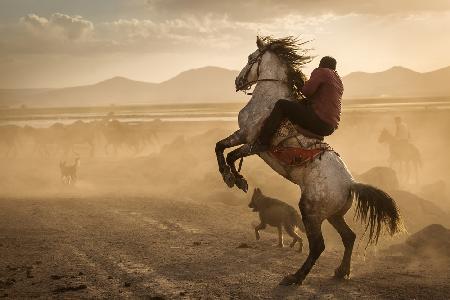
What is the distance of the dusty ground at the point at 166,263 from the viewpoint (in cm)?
683

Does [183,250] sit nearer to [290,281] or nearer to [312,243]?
[290,281]

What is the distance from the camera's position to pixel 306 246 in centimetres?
1112

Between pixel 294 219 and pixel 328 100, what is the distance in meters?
4.19

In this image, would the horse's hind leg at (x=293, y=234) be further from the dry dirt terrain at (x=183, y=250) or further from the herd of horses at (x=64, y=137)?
the herd of horses at (x=64, y=137)

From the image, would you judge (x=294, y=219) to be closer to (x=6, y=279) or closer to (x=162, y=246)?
(x=162, y=246)

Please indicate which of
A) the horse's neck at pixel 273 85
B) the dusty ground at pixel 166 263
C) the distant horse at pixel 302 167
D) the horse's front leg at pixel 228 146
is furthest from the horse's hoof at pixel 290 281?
the horse's neck at pixel 273 85

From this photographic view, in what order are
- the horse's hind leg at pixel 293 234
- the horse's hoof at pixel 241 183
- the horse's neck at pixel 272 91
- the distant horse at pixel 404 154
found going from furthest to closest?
1. the distant horse at pixel 404 154
2. the horse's hind leg at pixel 293 234
3. the horse's hoof at pixel 241 183
4. the horse's neck at pixel 272 91

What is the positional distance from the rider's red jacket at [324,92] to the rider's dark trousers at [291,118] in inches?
4.7

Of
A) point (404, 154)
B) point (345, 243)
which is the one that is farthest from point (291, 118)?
point (404, 154)

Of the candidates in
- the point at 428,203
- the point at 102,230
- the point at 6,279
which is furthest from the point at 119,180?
the point at 6,279

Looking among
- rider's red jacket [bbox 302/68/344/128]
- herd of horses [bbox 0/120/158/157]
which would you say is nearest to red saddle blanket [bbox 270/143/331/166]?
rider's red jacket [bbox 302/68/344/128]

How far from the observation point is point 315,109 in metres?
7.28

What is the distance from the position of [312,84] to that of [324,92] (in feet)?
0.76

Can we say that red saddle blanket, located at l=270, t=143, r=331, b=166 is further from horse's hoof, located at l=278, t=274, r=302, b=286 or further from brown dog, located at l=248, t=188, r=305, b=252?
brown dog, located at l=248, t=188, r=305, b=252
